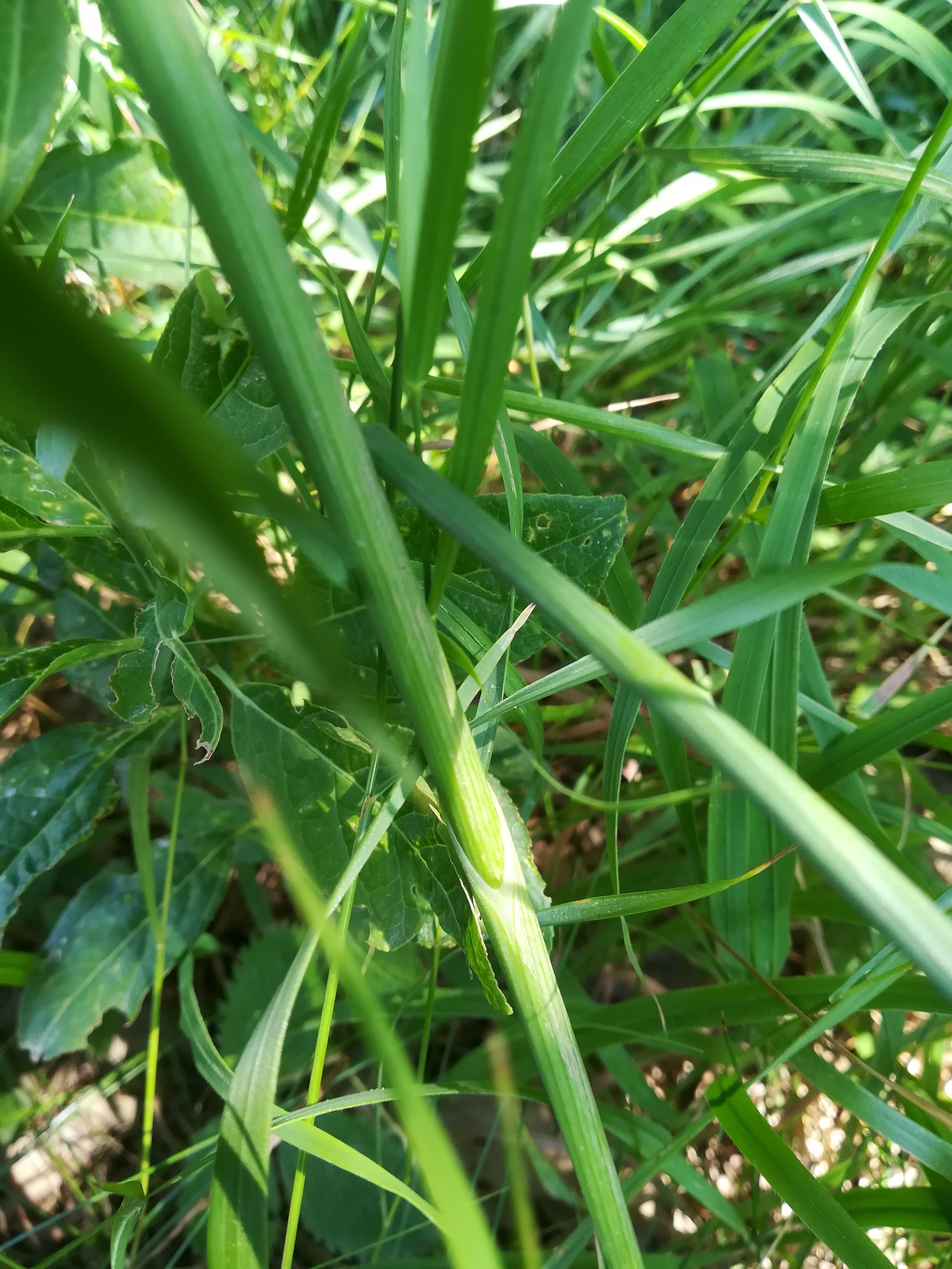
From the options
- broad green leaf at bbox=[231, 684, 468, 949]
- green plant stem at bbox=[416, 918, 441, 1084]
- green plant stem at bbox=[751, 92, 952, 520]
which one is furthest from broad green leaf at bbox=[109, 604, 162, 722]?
green plant stem at bbox=[751, 92, 952, 520]

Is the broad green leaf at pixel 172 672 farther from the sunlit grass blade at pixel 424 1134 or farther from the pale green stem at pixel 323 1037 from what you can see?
the sunlit grass blade at pixel 424 1134

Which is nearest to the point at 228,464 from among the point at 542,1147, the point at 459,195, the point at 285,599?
the point at 285,599

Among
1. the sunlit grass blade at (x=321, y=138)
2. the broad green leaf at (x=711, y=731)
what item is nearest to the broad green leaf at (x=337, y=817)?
the broad green leaf at (x=711, y=731)

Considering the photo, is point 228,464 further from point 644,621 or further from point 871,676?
point 871,676

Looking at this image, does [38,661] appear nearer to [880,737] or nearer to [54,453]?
[54,453]

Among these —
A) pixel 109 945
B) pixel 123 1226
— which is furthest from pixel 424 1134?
pixel 109 945

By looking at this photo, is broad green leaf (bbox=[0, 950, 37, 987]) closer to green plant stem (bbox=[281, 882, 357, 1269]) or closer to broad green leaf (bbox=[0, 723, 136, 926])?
broad green leaf (bbox=[0, 723, 136, 926])
